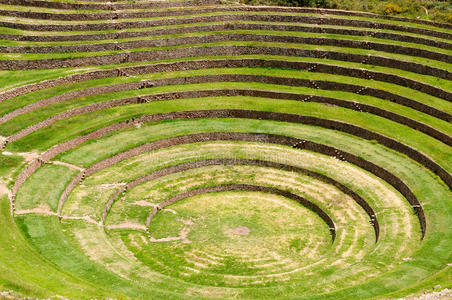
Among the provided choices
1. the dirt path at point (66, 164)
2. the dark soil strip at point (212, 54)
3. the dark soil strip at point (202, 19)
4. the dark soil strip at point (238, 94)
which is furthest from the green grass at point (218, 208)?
the dark soil strip at point (202, 19)

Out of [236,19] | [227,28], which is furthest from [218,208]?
[236,19]

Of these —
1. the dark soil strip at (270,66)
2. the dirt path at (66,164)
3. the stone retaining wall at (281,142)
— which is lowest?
the dirt path at (66,164)

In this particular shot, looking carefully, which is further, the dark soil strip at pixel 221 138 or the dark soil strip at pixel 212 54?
the dark soil strip at pixel 212 54

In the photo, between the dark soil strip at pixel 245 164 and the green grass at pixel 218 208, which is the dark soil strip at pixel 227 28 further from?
the dark soil strip at pixel 245 164

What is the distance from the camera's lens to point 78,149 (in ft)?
156

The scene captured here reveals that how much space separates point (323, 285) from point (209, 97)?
28753 millimetres

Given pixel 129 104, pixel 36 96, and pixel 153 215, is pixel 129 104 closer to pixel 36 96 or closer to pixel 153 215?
pixel 36 96

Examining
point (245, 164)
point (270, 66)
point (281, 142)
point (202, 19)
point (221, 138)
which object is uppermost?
point (202, 19)

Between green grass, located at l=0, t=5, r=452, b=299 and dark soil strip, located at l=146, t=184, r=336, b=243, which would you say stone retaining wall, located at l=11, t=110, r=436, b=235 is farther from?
dark soil strip, located at l=146, t=184, r=336, b=243

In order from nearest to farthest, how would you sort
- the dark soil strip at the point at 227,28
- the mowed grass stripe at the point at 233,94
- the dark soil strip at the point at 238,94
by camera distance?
1. the dark soil strip at the point at 238,94
2. the mowed grass stripe at the point at 233,94
3. the dark soil strip at the point at 227,28

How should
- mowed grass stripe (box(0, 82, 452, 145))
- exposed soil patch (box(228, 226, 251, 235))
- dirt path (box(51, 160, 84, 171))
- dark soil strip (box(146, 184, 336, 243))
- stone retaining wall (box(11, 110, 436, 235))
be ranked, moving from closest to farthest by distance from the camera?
exposed soil patch (box(228, 226, 251, 235)), dark soil strip (box(146, 184, 336, 243)), stone retaining wall (box(11, 110, 436, 235)), dirt path (box(51, 160, 84, 171)), mowed grass stripe (box(0, 82, 452, 145))

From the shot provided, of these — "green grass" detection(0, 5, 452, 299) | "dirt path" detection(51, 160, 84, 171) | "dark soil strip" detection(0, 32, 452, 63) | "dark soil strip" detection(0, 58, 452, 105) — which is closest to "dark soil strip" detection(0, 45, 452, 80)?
"green grass" detection(0, 5, 452, 299)

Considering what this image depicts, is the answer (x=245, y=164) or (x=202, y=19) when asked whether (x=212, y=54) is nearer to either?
(x=202, y=19)

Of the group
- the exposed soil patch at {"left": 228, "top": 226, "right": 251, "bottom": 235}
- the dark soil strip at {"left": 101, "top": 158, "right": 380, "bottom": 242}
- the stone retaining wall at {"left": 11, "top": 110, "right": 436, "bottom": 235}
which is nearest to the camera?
the exposed soil patch at {"left": 228, "top": 226, "right": 251, "bottom": 235}
